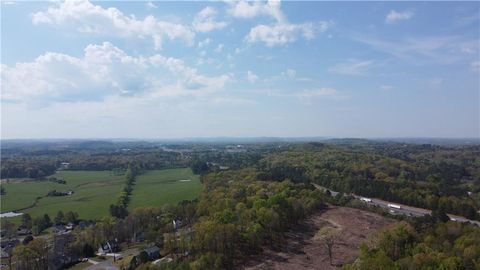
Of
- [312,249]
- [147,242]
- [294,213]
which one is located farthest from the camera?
[294,213]

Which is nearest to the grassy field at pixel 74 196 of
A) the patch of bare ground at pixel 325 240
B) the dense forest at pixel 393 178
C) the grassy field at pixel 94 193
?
the grassy field at pixel 94 193

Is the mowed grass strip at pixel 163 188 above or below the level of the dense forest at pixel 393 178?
below

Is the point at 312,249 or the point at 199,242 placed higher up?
the point at 199,242

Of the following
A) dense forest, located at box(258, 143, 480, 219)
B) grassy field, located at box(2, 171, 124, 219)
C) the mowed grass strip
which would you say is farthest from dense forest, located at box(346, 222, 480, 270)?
grassy field, located at box(2, 171, 124, 219)

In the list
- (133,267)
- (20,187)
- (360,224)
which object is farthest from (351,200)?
(20,187)

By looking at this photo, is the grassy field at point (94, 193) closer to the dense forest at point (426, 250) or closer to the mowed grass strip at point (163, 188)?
the mowed grass strip at point (163, 188)

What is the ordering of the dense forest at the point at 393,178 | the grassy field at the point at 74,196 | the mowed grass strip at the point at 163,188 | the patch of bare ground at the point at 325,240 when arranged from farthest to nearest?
the mowed grass strip at the point at 163,188
the grassy field at the point at 74,196
the dense forest at the point at 393,178
the patch of bare ground at the point at 325,240

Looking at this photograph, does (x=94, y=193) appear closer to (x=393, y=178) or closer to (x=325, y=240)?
(x=325, y=240)

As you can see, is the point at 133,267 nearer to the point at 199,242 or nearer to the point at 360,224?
the point at 199,242
